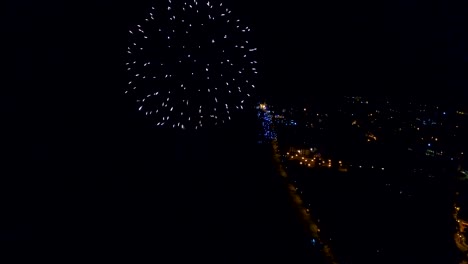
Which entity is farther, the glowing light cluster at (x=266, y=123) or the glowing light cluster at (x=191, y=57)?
the glowing light cluster at (x=266, y=123)

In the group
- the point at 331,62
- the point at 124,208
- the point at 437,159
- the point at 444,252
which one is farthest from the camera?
the point at 331,62

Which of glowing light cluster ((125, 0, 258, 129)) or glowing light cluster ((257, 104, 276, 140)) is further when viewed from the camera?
glowing light cluster ((257, 104, 276, 140))

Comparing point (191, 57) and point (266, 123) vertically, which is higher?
point (191, 57)

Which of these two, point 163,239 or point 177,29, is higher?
point 177,29

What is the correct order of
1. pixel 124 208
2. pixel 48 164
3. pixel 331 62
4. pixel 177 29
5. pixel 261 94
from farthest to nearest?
pixel 261 94 → pixel 331 62 → pixel 48 164 → pixel 124 208 → pixel 177 29

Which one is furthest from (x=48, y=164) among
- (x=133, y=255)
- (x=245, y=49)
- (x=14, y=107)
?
(x=245, y=49)

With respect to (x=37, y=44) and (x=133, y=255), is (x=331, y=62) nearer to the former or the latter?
(x=133, y=255)

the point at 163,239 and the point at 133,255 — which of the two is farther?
the point at 163,239

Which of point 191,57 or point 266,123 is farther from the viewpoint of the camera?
point 266,123
